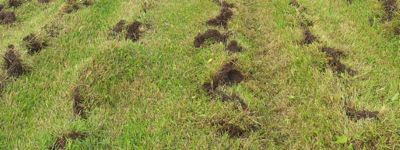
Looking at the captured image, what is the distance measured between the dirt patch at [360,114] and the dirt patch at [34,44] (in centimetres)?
583

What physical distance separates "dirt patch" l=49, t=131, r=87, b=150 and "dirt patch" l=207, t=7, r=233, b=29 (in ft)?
13.9

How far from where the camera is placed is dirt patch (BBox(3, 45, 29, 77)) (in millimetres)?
8211

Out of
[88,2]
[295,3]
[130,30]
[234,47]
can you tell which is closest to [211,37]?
Answer: [234,47]

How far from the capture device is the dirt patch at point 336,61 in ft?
26.3

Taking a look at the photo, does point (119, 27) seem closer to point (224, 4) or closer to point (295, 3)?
point (224, 4)

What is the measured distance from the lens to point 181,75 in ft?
26.9

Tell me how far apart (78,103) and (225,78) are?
244 cm

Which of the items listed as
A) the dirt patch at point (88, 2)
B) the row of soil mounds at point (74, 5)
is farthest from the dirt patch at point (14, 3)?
the dirt patch at point (88, 2)

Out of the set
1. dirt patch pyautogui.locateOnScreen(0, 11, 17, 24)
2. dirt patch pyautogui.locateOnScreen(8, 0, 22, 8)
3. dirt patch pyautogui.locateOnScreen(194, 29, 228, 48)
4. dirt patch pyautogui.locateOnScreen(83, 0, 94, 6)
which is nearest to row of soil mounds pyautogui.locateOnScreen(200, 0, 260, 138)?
dirt patch pyautogui.locateOnScreen(194, 29, 228, 48)

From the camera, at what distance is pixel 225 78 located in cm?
792

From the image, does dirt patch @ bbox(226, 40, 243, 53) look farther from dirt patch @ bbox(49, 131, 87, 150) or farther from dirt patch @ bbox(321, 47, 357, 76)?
dirt patch @ bbox(49, 131, 87, 150)

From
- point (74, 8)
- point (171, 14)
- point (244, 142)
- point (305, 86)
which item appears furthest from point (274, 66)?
point (74, 8)

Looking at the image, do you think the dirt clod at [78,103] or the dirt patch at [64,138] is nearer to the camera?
the dirt patch at [64,138]

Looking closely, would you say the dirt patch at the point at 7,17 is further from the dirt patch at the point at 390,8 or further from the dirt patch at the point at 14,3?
the dirt patch at the point at 390,8
